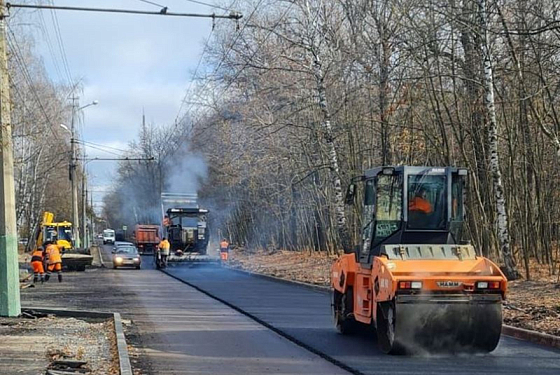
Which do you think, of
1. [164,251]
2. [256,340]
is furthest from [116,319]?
[164,251]

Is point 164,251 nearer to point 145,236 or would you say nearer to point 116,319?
point 145,236

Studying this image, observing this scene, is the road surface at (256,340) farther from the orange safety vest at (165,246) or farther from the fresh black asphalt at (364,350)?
the orange safety vest at (165,246)

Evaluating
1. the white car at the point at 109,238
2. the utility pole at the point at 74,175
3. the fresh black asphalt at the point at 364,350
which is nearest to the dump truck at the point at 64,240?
the utility pole at the point at 74,175

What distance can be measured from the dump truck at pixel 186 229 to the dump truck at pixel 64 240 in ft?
17.4

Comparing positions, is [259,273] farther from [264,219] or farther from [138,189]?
[138,189]

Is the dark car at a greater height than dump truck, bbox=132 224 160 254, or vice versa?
dump truck, bbox=132 224 160 254

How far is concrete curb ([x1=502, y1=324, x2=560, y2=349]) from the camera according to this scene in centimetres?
1302

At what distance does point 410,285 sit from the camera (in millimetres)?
11766

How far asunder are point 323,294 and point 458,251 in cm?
1281

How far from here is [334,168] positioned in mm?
29766

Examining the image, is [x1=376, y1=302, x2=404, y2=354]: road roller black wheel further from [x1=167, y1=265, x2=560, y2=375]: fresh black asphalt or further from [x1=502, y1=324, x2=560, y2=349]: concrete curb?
[x1=502, y1=324, x2=560, y2=349]: concrete curb

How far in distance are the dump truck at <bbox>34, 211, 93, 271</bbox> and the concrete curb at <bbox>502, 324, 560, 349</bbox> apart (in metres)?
30.5

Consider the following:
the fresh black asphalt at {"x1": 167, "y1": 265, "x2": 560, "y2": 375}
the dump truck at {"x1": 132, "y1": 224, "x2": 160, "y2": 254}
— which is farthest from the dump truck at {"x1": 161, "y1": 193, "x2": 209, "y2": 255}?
the fresh black asphalt at {"x1": 167, "y1": 265, "x2": 560, "y2": 375}

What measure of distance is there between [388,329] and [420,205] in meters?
2.26
